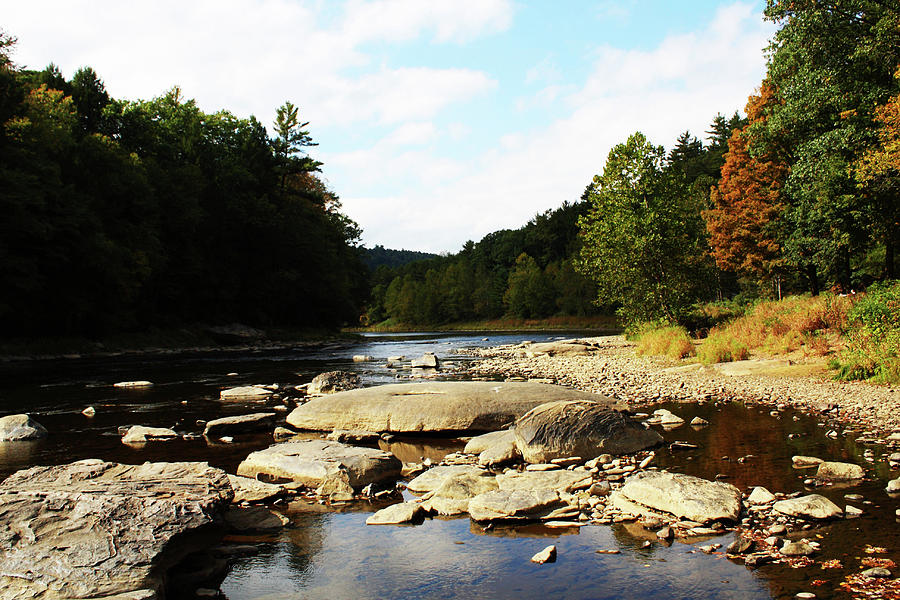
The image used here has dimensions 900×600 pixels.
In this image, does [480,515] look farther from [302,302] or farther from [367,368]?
[302,302]

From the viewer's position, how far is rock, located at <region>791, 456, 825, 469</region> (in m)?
6.64

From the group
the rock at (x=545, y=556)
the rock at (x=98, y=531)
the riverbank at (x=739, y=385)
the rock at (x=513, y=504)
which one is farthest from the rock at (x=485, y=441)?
the riverbank at (x=739, y=385)

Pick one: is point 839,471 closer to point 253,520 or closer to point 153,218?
point 253,520

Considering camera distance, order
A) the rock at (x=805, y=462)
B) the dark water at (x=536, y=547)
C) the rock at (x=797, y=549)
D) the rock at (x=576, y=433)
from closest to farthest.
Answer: the dark water at (x=536, y=547) → the rock at (x=797, y=549) → the rock at (x=805, y=462) → the rock at (x=576, y=433)

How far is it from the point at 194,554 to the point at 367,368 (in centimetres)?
1752

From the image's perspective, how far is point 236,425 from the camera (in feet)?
32.8

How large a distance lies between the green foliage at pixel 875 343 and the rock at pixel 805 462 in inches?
238

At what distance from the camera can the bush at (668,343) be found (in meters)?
19.1

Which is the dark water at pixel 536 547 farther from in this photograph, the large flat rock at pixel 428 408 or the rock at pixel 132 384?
the rock at pixel 132 384

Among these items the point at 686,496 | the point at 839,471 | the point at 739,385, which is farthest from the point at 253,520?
the point at 739,385

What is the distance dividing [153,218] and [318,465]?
3657 cm

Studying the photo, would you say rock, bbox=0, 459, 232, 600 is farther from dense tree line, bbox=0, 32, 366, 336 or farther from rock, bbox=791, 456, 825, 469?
dense tree line, bbox=0, 32, 366, 336

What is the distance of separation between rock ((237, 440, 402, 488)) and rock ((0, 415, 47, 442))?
448 centimetres

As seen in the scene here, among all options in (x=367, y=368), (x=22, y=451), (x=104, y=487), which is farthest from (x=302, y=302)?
(x=104, y=487)
